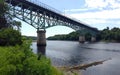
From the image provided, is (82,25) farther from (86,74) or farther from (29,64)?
(29,64)

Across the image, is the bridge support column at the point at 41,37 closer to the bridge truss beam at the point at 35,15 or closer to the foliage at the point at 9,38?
the bridge truss beam at the point at 35,15

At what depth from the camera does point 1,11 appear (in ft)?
245

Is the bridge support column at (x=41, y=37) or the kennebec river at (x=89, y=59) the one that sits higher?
the bridge support column at (x=41, y=37)

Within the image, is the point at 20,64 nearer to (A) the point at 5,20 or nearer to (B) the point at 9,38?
(B) the point at 9,38

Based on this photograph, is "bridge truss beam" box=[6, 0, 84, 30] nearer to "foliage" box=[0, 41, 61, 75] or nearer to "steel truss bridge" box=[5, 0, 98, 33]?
"steel truss bridge" box=[5, 0, 98, 33]

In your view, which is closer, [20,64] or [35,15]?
[20,64]

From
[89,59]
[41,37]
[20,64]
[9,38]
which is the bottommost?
[89,59]

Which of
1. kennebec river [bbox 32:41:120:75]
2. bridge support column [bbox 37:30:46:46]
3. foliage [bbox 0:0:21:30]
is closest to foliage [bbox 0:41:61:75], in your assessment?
kennebec river [bbox 32:41:120:75]

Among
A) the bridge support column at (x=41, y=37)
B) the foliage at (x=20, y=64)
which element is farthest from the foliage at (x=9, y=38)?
the bridge support column at (x=41, y=37)

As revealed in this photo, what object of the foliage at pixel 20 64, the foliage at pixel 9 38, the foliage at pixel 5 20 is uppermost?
the foliage at pixel 5 20

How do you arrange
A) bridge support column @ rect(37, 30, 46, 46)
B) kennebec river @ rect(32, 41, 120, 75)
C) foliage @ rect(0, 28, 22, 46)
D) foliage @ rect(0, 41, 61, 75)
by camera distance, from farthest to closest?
1. bridge support column @ rect(37, 30, 46, 46)
2. kennebec river @ rect(32, 41, 120, 75)
3. foliage @ rect(0, 28, 22, 46)
4. foliage @ rect(0, 41, 61, 75)

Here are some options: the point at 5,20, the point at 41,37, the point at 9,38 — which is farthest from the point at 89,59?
the point at 41,37

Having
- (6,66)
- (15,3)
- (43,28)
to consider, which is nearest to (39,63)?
(6,66)

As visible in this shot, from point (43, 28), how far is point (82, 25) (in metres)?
60.3
